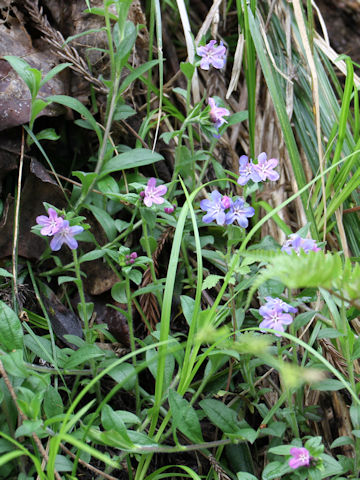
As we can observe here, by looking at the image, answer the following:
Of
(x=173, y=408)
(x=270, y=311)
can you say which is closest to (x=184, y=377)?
(x=173, y=408)

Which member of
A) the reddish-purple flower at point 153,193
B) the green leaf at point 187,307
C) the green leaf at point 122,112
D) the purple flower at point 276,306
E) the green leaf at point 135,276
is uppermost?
the green leaf at point 122,112

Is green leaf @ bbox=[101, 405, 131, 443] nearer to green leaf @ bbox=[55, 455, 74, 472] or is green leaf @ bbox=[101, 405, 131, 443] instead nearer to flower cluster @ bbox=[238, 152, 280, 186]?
green leaf @ bbox=[55, 455, 74, 472]

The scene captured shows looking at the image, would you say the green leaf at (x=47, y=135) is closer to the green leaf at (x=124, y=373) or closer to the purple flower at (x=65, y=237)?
the purple flower at (x=65, y=237)

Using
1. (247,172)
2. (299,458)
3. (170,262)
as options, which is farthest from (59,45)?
(299,458)

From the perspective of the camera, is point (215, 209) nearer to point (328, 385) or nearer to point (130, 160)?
point (130, 160)

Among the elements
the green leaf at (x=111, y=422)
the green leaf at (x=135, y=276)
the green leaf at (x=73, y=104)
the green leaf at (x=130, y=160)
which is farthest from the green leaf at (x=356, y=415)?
the green leaf at (x=73, y=104)

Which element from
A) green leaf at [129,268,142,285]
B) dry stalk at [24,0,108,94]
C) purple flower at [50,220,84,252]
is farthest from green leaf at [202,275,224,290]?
dry stalk at [24,0,108,94]

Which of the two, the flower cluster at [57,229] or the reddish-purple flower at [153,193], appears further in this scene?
the reddish-purple flower at [153,193]

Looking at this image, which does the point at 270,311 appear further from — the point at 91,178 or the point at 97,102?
the point at 97,102
